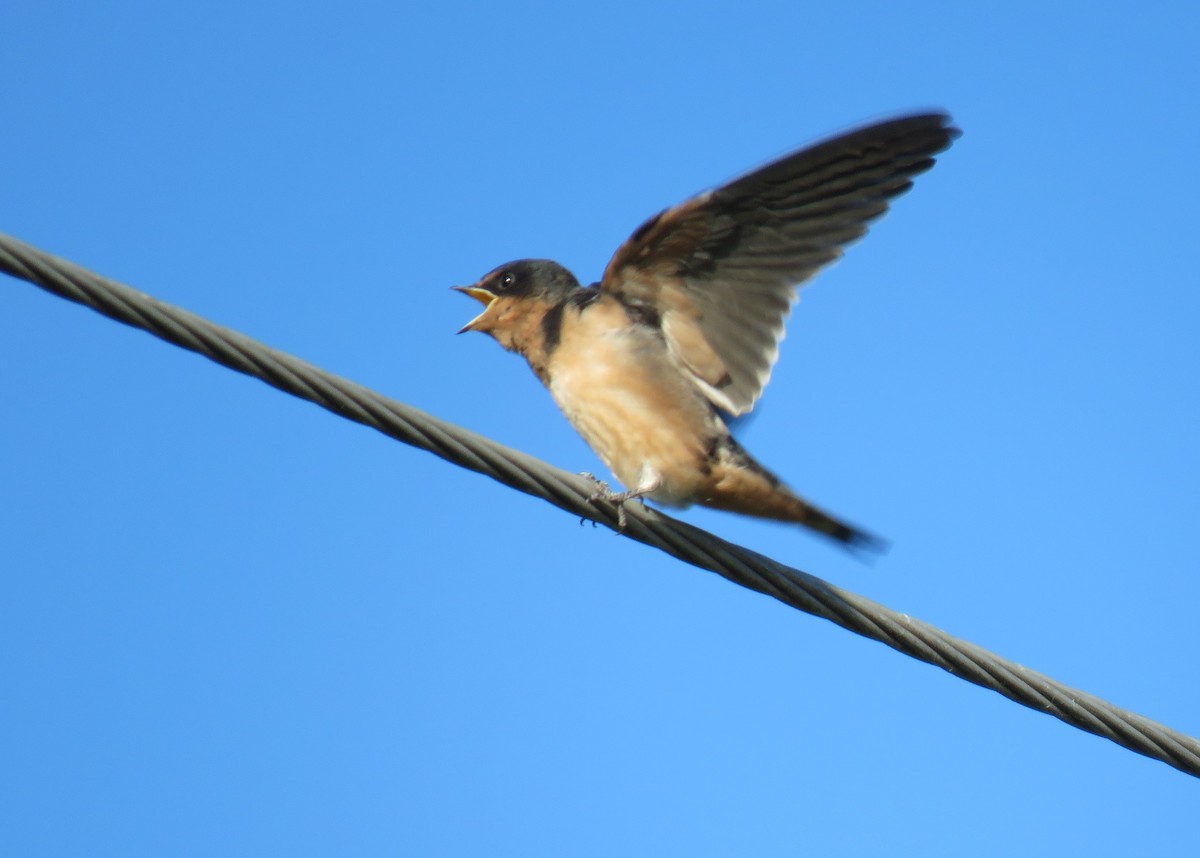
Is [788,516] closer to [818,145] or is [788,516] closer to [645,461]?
[645,461]

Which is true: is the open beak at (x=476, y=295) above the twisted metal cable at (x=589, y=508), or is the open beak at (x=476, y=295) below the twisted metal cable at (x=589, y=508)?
above

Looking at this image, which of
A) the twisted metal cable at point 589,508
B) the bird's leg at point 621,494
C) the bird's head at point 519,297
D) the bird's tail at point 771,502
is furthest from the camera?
the bird's head at point 519,297

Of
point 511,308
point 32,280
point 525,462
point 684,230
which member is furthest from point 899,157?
point 32,280

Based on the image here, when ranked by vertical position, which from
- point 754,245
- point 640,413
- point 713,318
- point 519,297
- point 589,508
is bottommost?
point 589,508

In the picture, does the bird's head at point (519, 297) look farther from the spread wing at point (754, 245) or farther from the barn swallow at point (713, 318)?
the spread wing at point (754, 245)

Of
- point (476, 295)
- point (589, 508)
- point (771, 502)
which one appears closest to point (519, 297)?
point (476, 295)

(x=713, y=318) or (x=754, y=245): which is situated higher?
(x=754, y=245)

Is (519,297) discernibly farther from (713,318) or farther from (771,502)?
(771,502)

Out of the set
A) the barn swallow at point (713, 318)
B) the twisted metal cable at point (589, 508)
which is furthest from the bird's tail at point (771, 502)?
the twisted metal cable at point (589, 508)
